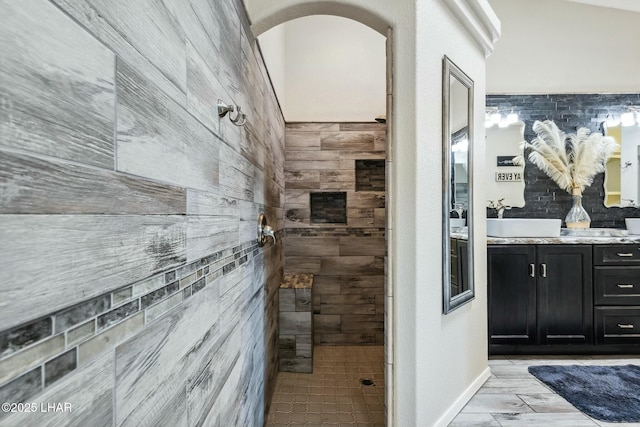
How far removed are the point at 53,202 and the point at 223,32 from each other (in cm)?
97

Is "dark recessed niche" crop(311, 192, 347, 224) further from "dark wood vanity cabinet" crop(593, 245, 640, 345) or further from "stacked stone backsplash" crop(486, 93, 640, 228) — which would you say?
"dark wood vanity cabinet" crop(593, 245, 640, 345)

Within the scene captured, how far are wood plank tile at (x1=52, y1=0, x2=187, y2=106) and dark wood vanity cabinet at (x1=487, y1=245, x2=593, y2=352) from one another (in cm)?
273

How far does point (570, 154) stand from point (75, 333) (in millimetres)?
4027

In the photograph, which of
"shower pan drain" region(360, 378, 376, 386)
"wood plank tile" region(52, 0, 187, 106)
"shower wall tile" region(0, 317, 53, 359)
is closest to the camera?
"shower wall tile" region(0, 317, 53, 359)

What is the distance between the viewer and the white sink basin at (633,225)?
295 centimetres

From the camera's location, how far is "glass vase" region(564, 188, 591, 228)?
124 inches

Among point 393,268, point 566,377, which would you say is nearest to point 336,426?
point 393,268

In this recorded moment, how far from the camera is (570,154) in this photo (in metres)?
3.23

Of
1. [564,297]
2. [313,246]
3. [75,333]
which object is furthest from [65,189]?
[564,297]

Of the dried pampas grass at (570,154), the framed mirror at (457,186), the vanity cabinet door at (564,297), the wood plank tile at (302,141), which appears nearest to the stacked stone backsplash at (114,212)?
the framed mirror at (457,186)

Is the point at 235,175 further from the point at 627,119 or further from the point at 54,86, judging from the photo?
the point at 627,119

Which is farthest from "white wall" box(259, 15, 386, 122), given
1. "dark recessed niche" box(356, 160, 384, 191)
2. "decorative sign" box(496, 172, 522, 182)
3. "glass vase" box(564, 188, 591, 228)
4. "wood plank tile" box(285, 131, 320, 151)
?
"glass vase" box(564, 188, 591, 228)

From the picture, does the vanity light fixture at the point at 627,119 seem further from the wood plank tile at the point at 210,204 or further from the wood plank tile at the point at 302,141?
the wood plank tile at the point at 210,204

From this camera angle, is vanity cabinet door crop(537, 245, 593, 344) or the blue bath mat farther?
vanity cabinet door crop(537, 245, 593, 344)
